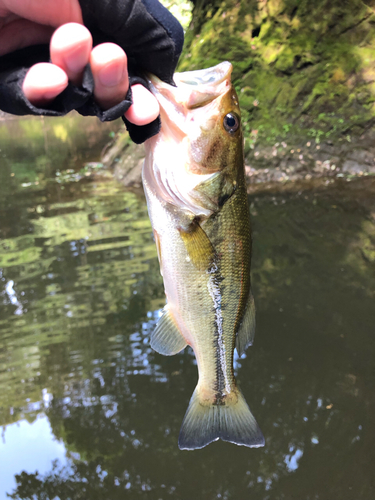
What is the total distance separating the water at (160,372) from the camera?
2.81m

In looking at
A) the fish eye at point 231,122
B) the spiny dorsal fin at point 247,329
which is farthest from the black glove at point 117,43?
the spiny dorsal fin at point 247,329

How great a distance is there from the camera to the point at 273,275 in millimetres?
4711

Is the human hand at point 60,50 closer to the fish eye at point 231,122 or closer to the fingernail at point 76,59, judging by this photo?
the fingernail at point 76,59

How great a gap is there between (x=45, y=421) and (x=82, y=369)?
21.3 inches

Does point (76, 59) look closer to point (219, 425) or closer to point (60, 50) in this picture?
point (60, 50)

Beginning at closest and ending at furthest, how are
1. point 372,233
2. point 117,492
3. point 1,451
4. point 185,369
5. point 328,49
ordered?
point 117,492
point 1,451
point 185,369
point 372,233
point 328,49

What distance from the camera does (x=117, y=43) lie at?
3.98 feet

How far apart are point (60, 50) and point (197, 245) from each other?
0.87 meters

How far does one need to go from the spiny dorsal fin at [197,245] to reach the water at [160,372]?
6.38 ft

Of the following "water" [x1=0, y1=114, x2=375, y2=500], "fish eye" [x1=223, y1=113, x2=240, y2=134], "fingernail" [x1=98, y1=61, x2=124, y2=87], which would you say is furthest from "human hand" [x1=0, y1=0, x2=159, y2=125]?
"water" [x1=0, y1=114, x2=375, y2=500]

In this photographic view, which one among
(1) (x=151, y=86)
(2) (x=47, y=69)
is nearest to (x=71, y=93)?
(2) (x=47, y=69)

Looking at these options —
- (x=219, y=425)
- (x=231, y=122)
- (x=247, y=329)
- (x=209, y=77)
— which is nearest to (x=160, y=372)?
(x=219, y=425)

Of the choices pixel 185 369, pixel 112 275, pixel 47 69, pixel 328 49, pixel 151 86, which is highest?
pixel 47 69

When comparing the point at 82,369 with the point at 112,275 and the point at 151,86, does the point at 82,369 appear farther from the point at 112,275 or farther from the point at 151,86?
the point at 151,86
